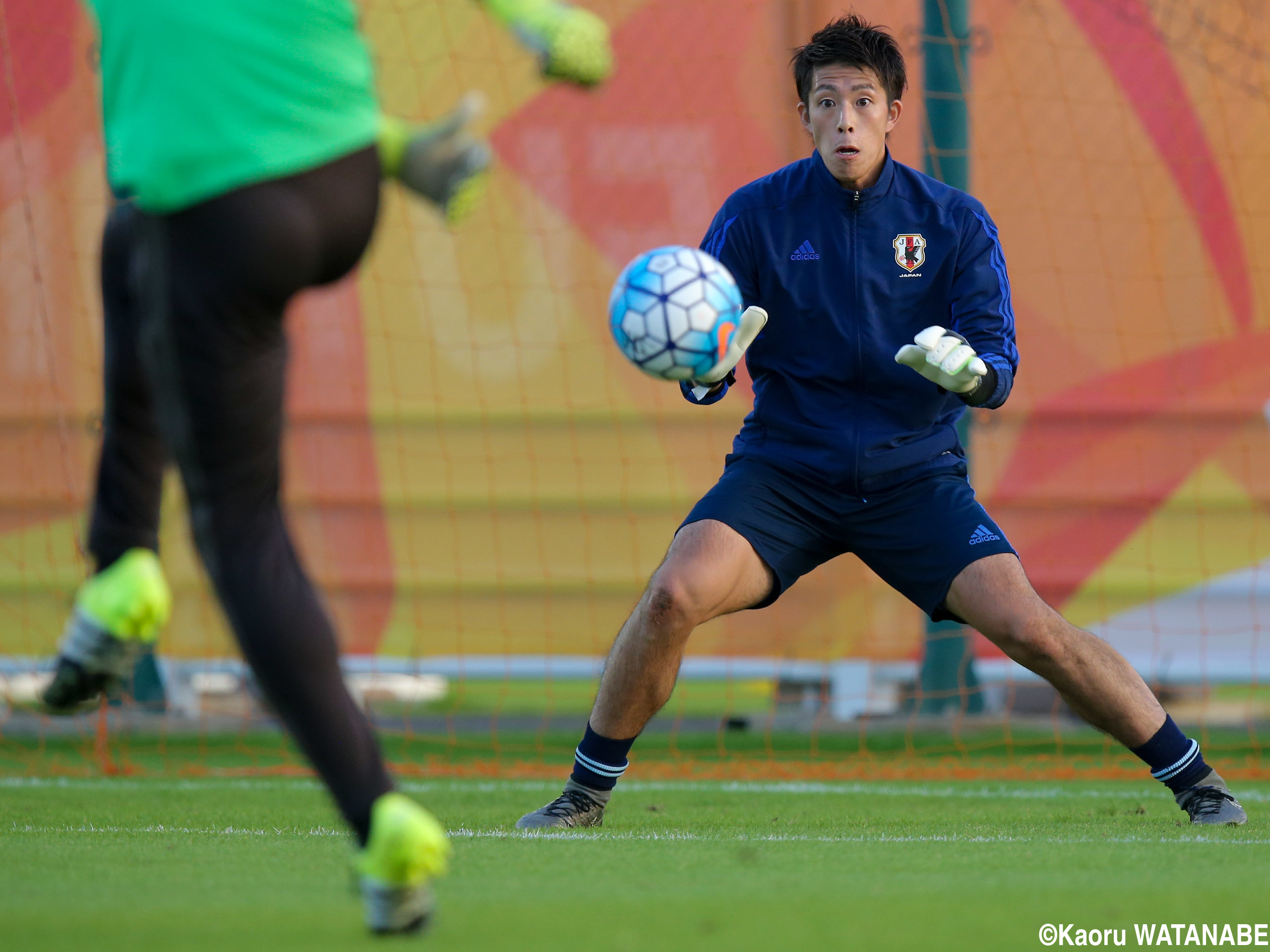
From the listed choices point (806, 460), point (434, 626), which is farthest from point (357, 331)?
point (806, 460)

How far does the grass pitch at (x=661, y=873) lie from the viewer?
2.19 meters

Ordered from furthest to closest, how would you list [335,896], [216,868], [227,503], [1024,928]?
[216,868]
[335,896]
[1024,928]
[227,503]

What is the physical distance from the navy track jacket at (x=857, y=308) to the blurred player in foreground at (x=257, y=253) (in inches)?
64.9

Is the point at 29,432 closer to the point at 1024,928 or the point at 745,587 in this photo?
the point at 745,587

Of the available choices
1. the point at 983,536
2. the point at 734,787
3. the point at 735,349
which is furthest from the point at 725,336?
the point at 734,787

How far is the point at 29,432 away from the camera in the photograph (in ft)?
21.2

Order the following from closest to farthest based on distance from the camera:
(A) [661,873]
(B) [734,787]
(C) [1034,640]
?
(A) [661,873] → (C) [1034,640] → (B) [734,787]

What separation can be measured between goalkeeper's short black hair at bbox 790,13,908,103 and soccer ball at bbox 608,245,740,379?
0.79 meters

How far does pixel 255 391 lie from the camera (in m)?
2.07

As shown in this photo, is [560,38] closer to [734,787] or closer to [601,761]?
[601,761]

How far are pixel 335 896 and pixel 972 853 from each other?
1370mm

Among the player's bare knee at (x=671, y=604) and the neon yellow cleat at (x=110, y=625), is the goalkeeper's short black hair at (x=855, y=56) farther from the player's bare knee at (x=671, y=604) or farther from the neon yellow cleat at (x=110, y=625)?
the neon yellow cleat at (x=110, y=625)

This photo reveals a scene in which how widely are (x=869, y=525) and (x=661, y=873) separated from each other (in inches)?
47.0

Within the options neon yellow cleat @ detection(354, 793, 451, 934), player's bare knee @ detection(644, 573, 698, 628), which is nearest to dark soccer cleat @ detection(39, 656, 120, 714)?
neon yellow cleat @ detection(354, 793, 451, 934)
